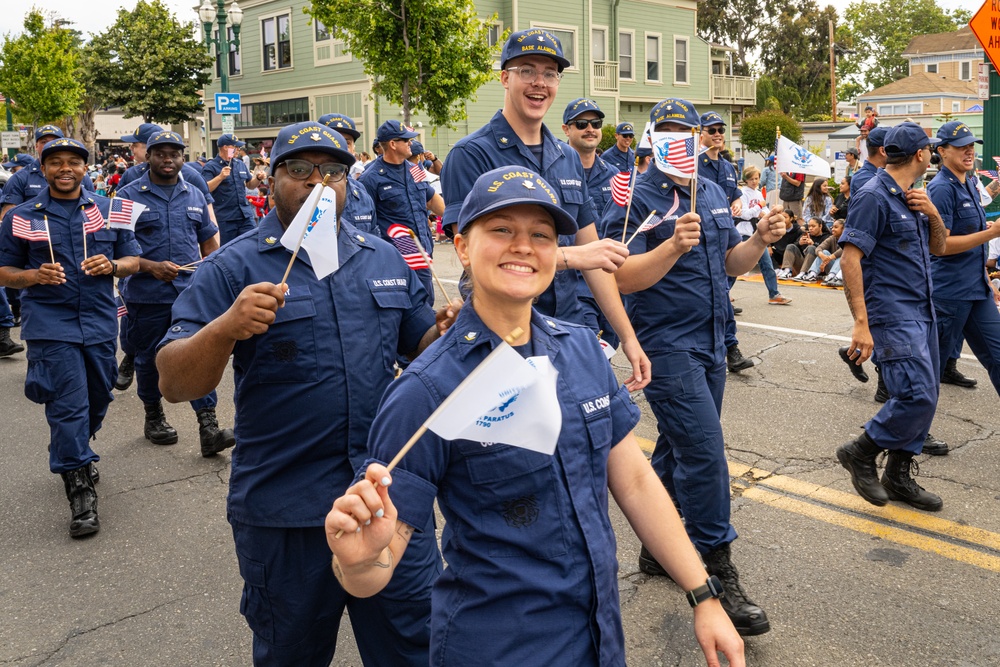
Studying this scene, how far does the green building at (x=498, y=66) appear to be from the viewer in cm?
3133

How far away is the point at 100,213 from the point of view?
6.45m

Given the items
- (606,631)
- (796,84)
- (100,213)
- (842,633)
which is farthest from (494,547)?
(796,84)

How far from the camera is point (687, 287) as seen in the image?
4.59 metres

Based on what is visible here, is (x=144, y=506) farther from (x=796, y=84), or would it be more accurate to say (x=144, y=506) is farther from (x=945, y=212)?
(x=796, y=84)

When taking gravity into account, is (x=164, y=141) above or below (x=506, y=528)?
above

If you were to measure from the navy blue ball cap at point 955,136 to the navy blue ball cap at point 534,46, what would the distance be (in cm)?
351

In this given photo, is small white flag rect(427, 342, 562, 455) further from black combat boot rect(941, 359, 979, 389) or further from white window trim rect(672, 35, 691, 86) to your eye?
white window trim rect(672, 35, 691, 86)

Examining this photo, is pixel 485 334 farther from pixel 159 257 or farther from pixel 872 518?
pixel 159 257

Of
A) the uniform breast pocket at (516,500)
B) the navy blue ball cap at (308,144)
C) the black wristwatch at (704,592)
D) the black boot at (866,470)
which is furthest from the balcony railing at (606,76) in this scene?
the uniform breast pocket at (516,500)

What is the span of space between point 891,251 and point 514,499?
13.8ft

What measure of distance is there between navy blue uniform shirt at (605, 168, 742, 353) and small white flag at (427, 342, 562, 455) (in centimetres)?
273

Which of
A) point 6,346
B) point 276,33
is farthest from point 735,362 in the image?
point 276,33

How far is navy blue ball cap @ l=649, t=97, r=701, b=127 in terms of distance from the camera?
17.3ft

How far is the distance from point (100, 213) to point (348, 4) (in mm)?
16801
